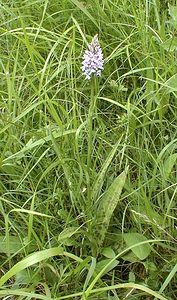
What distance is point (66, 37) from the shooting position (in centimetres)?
196

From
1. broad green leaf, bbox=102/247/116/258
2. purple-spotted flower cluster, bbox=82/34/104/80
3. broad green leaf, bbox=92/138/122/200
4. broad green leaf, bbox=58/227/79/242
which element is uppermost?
purple-spotted flower cluster, bbox=82/34/104/80

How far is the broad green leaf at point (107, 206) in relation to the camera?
155 cm

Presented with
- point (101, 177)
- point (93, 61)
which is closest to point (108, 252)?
point (101, 177)

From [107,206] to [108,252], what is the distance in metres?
0.12

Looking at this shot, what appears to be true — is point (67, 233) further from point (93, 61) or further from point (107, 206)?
point (93, 61)

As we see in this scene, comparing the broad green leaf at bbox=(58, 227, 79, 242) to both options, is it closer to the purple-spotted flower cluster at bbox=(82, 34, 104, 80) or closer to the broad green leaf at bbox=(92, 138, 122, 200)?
the broad green leaf at bbox=(92, 138, 122, 200)

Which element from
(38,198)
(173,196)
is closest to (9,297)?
(38,198)

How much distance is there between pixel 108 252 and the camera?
1.54 metres

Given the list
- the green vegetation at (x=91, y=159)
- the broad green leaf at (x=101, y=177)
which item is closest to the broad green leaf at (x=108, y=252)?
the green vegetation at (x=91, y=159)

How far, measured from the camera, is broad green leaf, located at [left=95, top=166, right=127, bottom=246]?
1.55 m

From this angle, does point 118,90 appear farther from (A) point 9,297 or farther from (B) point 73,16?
(A) point 9,297

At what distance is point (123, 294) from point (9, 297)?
279 millimetres

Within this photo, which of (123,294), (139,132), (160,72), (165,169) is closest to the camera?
(123,294)

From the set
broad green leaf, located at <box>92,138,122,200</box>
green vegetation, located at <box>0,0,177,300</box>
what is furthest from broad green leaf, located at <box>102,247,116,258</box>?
broad green leaf, located at <box>92,138,122,200</box>
